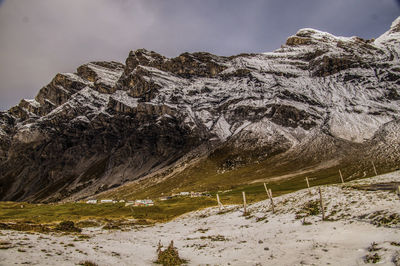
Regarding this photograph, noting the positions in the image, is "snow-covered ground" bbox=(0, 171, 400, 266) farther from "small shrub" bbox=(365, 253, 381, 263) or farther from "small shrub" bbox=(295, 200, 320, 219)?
"small shrub" bbox=(295, 200, 320, 219)

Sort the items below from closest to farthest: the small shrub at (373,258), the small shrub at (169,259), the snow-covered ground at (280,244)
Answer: the small shrub at (373,258), the snow-covered ground at (280,244), the small shrub at (169,259)

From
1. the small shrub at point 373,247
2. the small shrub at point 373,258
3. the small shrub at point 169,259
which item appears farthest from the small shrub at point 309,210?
the small shrub at point 169,259

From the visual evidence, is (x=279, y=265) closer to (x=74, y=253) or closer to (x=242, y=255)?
(x=242, y=255)

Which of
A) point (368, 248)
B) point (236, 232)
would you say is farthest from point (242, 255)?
point (236, 232)

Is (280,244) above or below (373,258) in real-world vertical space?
below

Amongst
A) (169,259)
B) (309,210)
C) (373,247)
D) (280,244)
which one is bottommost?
(280,244)

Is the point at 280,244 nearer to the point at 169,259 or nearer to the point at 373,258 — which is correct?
the point at 373,258

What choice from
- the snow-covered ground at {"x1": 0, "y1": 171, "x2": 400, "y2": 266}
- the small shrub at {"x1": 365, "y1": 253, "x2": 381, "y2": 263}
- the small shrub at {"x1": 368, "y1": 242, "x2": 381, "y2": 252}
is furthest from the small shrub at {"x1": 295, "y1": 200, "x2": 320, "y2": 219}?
the small shrub at {"x1": 365, "y1": 253, "x2": 381, "y2": 263}

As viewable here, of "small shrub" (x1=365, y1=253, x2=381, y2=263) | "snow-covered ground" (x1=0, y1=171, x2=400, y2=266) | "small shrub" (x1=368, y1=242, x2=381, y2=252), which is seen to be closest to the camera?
"small shrub" (x1=365, y1=253, x2=381, y2=263)

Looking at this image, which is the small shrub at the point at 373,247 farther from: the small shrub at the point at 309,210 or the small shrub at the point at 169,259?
the small shrub at the point at 169,259

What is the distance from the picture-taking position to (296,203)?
1687 inches

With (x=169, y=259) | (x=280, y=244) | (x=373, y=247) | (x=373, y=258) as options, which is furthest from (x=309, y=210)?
(x=169, y=259)

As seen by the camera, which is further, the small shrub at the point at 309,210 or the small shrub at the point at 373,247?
the small shrub at the point at 309,210

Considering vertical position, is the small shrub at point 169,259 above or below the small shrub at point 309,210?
above
